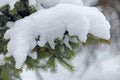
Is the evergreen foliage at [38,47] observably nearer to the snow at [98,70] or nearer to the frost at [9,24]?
the frost at [9,24]

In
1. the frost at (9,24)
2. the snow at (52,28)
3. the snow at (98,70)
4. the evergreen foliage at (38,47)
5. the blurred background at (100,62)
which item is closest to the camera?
the snow at (52,28)

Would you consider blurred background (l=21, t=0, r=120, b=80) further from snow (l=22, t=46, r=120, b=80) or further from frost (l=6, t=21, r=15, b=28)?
frost (l=6, t=21, r=15, b=28)

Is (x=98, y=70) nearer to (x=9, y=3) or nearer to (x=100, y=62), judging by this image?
(x=100, y=62)

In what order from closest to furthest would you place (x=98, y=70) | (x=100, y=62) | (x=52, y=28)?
(x=52, y=28), (x=98, y=70), (x=100, y=62)

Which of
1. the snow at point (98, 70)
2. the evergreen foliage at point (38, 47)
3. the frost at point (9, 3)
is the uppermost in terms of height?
the frost at point (9, 3)

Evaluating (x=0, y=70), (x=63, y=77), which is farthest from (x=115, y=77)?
(x=0, y=70)

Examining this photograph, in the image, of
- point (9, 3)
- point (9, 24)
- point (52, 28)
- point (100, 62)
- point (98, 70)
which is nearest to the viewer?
point (52, 28)

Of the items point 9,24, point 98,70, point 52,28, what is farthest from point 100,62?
point 52,28

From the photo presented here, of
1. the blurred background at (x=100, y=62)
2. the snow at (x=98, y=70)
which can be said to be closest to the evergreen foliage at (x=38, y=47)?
the blurred background at (x=100, y=62)
